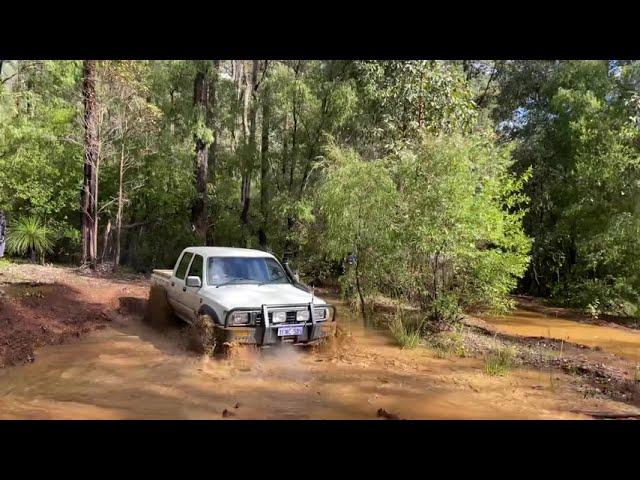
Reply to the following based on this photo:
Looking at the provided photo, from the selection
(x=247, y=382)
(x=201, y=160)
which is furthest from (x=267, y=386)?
(x=201, y=160)

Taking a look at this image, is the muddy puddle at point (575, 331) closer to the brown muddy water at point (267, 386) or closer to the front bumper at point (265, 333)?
the brown muddy water at point (267, 386)

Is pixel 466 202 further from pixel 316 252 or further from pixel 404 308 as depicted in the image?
pixel 316 252

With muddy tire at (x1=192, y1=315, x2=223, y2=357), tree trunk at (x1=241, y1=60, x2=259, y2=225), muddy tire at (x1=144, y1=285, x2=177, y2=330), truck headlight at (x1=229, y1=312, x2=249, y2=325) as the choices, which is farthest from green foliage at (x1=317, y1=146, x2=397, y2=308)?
tree trunk at (x1=241, y1=60, x2=259, y2=225)

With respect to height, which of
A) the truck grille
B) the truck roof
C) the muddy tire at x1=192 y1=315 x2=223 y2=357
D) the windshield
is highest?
the truck roof

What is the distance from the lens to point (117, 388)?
627 centimetres

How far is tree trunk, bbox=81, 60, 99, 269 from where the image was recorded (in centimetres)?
1536

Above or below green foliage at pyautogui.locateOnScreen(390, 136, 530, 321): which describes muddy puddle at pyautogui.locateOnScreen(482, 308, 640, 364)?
below

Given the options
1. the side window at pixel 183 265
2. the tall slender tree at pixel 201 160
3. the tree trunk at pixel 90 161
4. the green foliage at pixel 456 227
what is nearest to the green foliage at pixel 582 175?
the green foliage at pixel 456 227

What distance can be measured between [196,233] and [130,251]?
338 centimetres

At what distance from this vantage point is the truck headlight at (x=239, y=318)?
6.80 meters

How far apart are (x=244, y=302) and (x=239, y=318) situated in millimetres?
273

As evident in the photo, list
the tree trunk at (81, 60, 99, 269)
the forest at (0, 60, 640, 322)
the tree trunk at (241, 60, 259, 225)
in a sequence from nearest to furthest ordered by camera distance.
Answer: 1. the forest at (0, 60, 640, 322)
2. the tree trunk at (81, 60, 99, 269)
3. the tree trunk at (241, 60, 259, 225)

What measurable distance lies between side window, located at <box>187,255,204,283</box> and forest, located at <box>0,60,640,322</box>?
3783mm

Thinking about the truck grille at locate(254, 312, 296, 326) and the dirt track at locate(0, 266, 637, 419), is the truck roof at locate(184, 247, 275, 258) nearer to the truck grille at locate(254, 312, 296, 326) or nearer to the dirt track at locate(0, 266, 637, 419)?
the dirt track at locate(0, 266, 637, 419)
